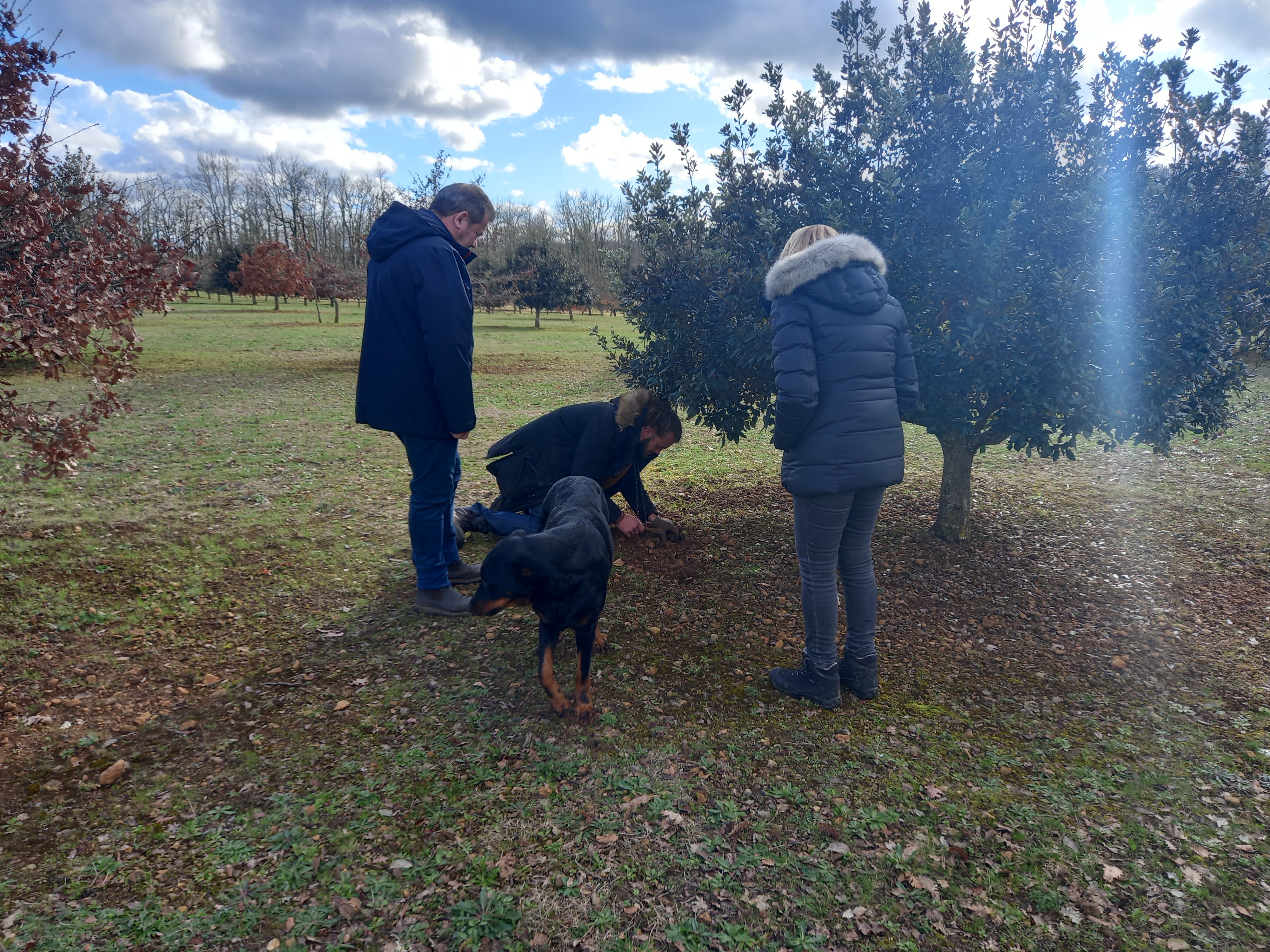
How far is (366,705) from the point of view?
385 centimetres

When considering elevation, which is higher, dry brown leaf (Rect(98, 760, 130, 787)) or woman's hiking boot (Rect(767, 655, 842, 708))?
woman's hiking boot (Rect(767, 655, 842, 708))

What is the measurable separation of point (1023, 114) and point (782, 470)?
10.8ft

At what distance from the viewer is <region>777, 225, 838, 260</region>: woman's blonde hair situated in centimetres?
353

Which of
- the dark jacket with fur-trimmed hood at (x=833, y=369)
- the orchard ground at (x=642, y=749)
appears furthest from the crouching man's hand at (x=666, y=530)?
the dark jacket with fur-trimmed hood at (x=833, y=369)

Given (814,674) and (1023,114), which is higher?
(1023,114)

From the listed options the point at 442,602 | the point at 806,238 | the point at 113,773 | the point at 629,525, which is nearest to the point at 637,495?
the point at 629,525

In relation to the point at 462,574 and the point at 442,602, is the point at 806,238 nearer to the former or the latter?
the point at 442,602

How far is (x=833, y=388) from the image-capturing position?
3.45 meters

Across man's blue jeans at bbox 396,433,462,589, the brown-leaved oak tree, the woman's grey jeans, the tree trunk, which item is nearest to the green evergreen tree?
the tree trunk

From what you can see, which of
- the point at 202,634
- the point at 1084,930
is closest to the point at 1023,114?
the point at 1084,930

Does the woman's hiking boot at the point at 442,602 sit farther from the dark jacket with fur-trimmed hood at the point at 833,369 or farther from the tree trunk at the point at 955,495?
the tree trunk at the point at 955,495

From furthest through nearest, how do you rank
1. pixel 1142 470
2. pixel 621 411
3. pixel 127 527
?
pixel 1142 470
pixel 127 527
pixel 621 411

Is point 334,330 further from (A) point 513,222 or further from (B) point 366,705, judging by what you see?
(B) point 366,705

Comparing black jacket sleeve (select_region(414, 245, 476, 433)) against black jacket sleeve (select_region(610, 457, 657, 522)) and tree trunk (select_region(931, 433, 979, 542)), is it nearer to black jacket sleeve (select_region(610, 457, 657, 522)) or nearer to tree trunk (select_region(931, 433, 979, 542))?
black jacket sleeve (select_region(610, 457, 657, 522))
